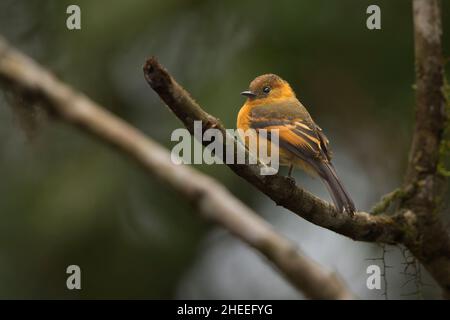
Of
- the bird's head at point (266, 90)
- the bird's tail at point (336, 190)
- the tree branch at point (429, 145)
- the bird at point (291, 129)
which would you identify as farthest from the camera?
the bird's head at point (266, 90)

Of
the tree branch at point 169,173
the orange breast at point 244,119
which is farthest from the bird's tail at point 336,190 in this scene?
the tree branch at point 169,173

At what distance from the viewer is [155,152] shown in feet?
6.73

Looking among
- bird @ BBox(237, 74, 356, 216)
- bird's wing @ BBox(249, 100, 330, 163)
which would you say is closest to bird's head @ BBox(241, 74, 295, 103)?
bird @ BBox(237, 74, 356, 216)

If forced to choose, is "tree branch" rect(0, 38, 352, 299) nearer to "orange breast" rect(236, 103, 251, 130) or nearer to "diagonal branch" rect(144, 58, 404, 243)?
"diagonal branch" rect(144, 58, 404, 243)

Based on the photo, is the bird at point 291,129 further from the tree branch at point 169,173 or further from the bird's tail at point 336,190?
the tree branch at point 169,173

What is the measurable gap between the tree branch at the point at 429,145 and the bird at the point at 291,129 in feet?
1.70

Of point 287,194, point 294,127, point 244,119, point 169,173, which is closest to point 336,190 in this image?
point 287,194

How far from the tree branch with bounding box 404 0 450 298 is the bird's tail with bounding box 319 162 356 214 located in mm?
506

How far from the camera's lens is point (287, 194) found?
348 centimetres

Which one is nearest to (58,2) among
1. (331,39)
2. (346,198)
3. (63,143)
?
(63,143)

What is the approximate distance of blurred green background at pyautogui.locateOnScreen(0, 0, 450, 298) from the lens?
666cm

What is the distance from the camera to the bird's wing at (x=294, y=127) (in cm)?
437

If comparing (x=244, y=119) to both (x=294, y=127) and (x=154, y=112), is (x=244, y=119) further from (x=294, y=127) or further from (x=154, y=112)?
(x=154, y=112)
